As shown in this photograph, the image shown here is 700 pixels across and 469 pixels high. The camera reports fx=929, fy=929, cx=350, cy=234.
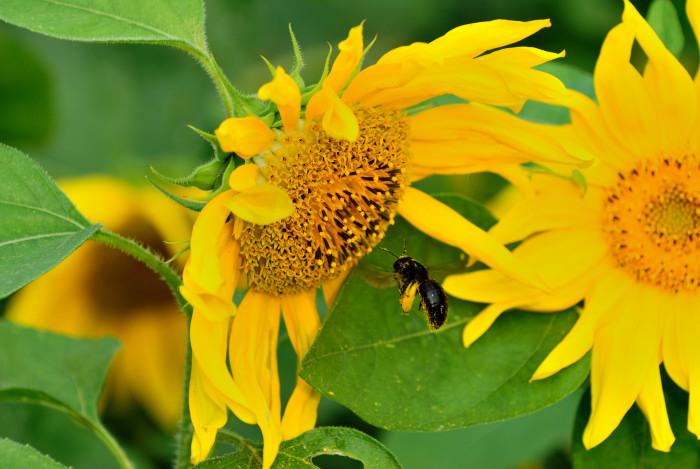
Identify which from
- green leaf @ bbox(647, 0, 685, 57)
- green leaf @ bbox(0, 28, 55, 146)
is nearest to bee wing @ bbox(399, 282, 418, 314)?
green leaf @ bbox(647, 0, 685, 57)

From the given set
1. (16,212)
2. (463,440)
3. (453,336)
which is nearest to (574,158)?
(453,336)

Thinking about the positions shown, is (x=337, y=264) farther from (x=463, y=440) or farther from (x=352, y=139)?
(x=463, y=440)

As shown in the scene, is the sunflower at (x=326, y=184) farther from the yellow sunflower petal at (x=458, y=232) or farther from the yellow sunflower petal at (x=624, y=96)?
the yellow sunflower petal at (x=624, y=96)

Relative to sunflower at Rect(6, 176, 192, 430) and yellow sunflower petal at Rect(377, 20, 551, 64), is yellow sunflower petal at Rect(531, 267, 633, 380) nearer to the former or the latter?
yellow sunflower petal at Rect(377, 20, 551, 64)

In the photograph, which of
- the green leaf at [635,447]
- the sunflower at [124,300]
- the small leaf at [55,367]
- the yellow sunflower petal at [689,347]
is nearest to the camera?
the yellow sunflower petal at [689,347]

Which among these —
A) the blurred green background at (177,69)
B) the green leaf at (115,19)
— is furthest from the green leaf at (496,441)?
the green leaf at (115,19)

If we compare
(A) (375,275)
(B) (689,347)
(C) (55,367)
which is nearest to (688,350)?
(B) (689,347)
